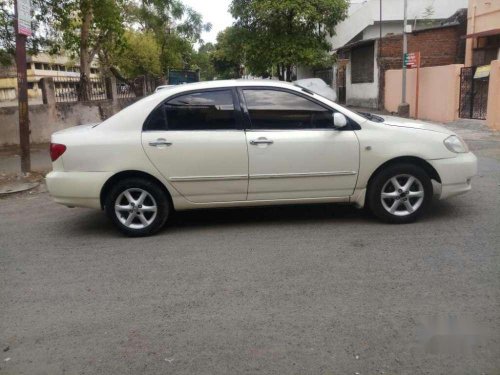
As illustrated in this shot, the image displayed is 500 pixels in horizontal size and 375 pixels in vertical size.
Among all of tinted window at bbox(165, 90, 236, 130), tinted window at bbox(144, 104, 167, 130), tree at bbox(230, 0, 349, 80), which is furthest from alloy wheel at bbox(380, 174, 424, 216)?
tree at bbox(230, 0, 349, 80)

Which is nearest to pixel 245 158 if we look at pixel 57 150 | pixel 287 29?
pixel 57 150

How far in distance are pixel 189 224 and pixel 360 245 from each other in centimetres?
210

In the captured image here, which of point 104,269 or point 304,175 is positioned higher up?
point 304,175

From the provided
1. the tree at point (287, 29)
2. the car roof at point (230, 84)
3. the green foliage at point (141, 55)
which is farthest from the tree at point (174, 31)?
the car roof at point (230, 84)

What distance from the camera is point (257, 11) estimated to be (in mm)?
23641

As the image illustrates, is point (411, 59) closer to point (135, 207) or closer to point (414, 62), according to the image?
point (414, 62)

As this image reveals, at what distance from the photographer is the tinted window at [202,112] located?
5.59m

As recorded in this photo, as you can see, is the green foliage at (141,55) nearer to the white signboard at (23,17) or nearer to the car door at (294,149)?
the white signboard at (23,17)

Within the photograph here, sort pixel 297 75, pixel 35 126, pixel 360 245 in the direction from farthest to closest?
pixel 297 75 < pixel 35 126 < pixel 360 245

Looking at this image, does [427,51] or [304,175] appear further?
[427,51]

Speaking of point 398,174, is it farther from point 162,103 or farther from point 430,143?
point 162,103

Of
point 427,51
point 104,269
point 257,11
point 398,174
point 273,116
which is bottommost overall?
point 104,269

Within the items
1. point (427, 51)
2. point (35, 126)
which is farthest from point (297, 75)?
point (35, 126)

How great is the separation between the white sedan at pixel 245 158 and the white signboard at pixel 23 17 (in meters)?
4.12
